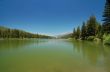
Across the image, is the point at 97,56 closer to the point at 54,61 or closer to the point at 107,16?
the point at 54,61

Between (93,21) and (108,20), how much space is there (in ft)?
75.3

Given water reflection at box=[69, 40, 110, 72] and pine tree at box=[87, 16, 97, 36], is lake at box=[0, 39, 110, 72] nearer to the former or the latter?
water reflection at box=[69, 40, 110, 72]

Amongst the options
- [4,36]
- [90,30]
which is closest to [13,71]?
[90,30]

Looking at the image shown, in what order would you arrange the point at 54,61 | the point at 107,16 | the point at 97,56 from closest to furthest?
1. the point at 54,61
2. the point at 97,56
3. the point at 107,16

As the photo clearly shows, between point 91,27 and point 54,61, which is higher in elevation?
point 91,27

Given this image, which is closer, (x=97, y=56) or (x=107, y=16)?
(x=97, y=56)

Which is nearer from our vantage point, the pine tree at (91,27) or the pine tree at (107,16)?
the pine tree at (107,16)

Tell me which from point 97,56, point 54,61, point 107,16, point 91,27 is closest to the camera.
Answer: point 54,61

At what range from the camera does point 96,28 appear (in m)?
51.8

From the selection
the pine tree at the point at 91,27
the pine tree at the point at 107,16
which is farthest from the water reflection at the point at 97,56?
the pine tree at the point at 91,27

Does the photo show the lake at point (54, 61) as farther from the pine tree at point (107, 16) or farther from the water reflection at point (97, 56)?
the pine tree at point (107, 16)

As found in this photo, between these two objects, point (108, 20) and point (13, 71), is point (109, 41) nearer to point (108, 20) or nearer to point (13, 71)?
point (108, 20)

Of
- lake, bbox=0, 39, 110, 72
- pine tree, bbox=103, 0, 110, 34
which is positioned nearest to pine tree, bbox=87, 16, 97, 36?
pine tree, bbox=103, 0, 110, 34

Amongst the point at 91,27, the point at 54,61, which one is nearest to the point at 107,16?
the point at 91,27
